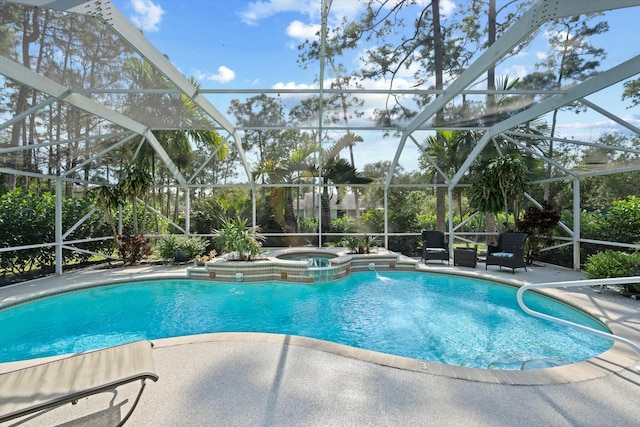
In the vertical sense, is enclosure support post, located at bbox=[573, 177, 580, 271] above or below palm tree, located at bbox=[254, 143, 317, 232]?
below

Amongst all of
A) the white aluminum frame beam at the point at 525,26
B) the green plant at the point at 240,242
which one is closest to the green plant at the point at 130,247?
the green plant at the point at 240,242

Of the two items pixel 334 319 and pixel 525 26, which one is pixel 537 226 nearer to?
pixel 525 26

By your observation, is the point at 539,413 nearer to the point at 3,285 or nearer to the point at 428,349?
the point at 428,349

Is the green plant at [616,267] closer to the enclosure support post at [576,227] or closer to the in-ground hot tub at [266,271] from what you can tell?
the enclosure support post at [576,227]

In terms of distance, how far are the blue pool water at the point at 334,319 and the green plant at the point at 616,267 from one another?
122cm

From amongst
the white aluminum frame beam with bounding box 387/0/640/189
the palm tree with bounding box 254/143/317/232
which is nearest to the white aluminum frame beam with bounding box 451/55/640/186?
the white aluminum frame beam with bounding box 387/0/640/189

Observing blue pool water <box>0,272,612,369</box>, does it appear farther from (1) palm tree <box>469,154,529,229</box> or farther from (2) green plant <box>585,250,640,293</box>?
(1) palm tree <box>469,154,529,229</box>

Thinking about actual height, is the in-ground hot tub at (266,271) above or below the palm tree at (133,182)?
below

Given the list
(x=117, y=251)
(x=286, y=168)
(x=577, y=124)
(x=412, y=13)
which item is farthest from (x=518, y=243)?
(x=117, y=251)

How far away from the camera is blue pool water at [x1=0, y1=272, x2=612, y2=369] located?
4.28m

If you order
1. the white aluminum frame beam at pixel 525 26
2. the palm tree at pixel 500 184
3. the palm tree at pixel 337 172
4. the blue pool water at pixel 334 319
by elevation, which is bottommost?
the blue pool water at pixel 334 319

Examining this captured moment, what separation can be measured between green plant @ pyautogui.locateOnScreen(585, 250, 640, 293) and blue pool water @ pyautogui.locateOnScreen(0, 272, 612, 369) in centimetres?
122

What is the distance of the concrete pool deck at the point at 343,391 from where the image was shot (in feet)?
7.54

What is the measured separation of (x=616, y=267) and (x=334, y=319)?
212 inches
